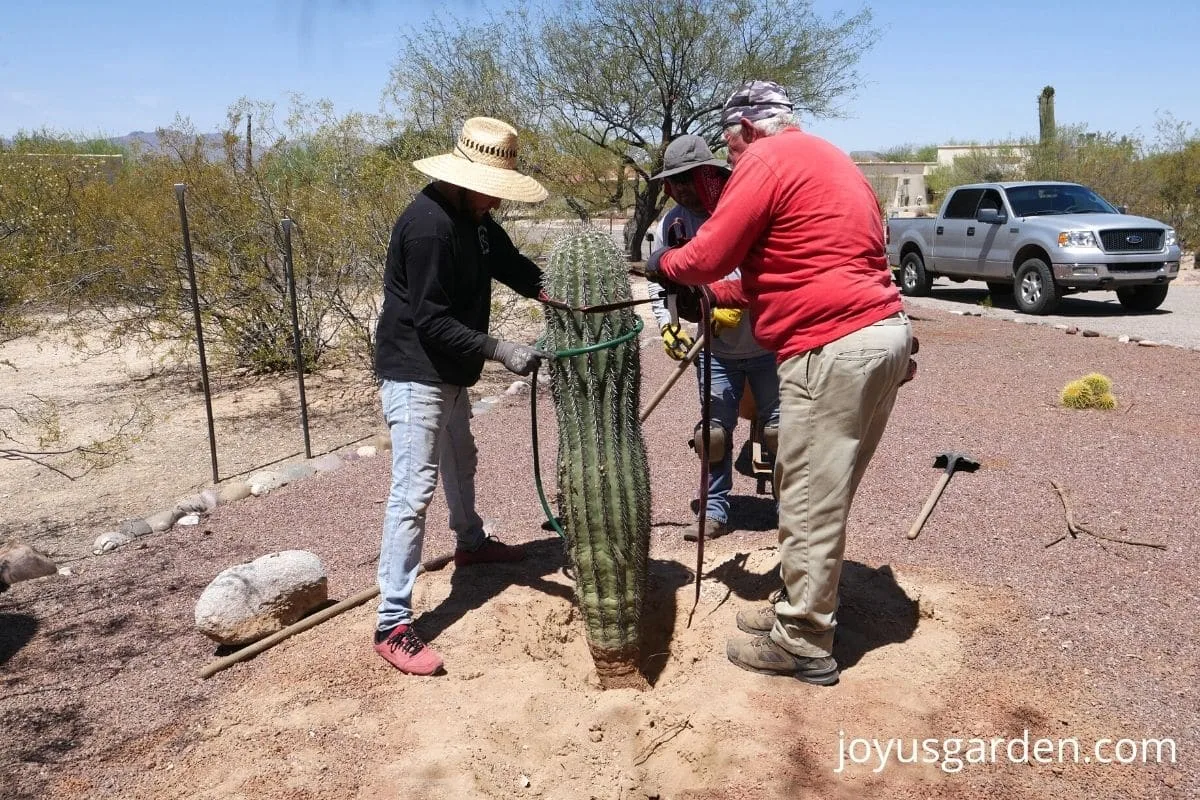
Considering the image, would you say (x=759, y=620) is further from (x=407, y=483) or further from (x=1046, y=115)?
(x=1046, y=115)

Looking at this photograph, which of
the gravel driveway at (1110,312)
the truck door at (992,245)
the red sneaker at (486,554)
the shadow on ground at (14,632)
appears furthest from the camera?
the truck door at (992,245)

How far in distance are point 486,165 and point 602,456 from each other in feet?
3.83

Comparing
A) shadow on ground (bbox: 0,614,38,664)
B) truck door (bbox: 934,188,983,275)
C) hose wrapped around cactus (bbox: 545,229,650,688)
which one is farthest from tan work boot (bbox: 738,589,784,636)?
truck door (bbox: 934,188,983,275)

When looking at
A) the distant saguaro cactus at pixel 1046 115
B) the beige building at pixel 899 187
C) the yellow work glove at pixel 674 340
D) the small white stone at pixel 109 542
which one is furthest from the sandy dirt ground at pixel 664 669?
the beige building at pixel 899 187

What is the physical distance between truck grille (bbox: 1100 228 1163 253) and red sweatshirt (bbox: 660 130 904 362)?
1113 centimetres

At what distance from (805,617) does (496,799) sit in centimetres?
113

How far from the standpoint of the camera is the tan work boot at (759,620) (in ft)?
11.6

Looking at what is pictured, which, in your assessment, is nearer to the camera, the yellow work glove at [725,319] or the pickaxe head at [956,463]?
the yellow work glove at [725,319]

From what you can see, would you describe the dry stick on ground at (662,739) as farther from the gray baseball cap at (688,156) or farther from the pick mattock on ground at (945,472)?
the gray baseball cap at (688,156)

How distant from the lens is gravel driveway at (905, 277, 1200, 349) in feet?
37.0

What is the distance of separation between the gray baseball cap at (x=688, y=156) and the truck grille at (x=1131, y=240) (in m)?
10.3

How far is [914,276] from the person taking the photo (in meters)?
15.9

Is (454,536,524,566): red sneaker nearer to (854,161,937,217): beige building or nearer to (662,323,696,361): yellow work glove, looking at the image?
(662,323,696,361): yellow work glove

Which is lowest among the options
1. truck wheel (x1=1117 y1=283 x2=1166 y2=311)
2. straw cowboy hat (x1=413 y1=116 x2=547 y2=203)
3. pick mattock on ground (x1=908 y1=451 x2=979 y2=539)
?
pick mattock on ground (x1=908 y1=451 x2=979 y2=539)
